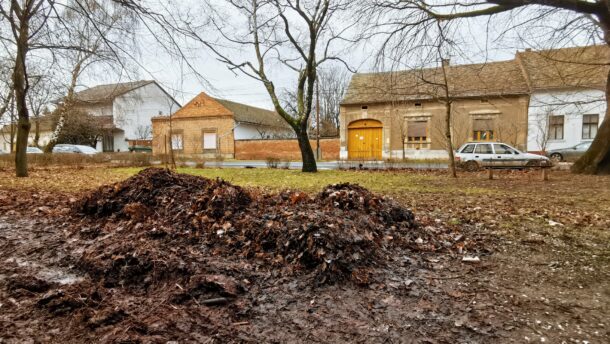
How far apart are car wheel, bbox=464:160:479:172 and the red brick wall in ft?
44.2

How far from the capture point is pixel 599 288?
2832 millimetres

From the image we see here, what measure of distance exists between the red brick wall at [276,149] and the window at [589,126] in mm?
17073

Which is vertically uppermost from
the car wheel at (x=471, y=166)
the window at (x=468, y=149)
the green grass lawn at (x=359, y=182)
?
the window at (x=468, y=149)

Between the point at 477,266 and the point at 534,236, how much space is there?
4.77 ft

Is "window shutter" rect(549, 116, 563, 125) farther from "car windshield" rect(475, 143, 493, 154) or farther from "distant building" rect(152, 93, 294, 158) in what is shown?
"distant building" rect(152, 93, 294, 158)

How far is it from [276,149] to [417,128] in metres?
12.1

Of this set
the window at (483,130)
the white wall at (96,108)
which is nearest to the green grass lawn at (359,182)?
the white wall at (96,108)

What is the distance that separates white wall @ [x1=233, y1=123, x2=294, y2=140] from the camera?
35812 mm

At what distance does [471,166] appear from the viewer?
16312mm

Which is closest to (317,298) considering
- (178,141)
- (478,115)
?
(478,115)

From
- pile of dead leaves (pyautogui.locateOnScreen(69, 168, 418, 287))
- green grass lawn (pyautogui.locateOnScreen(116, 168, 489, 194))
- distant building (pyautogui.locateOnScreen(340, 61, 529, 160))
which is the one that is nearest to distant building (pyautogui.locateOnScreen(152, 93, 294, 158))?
distant building (pyautogui.locateOnScreen(340, 61, 529, 160))

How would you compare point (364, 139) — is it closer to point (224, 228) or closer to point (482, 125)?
point (482, 125)

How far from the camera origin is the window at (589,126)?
23.2 m

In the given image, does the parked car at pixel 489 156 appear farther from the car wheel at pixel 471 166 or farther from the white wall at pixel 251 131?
the white wall at pixel 251 131
